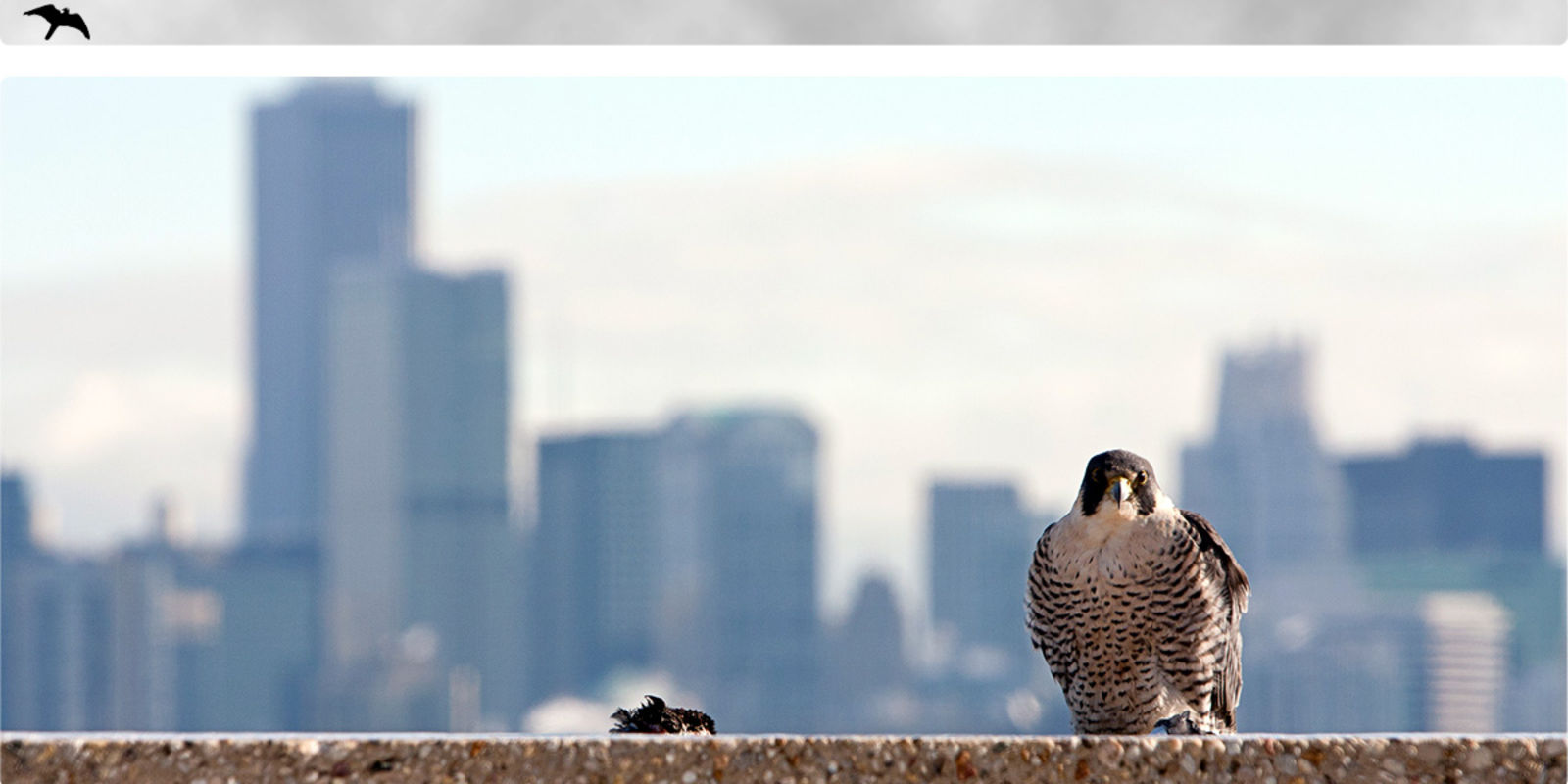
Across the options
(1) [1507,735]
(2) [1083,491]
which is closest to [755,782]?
(1) [1507,735]

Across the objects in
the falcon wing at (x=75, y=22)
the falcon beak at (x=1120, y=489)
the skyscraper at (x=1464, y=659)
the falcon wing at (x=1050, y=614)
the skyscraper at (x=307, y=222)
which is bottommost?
the skyscraper at (x=1464, y=659)

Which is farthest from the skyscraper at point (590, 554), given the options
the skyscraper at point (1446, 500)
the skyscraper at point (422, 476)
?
the skyscraper at point (1446, 500)

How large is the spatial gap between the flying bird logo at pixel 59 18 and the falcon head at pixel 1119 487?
81.1 inches

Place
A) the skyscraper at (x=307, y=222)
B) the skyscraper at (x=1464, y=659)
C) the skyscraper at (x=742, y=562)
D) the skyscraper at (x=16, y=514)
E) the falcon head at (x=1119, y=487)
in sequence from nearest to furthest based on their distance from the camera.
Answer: the falcon head at (x=1119, y=487)
the skyscraper at (x=1464, y=659)
the skyscraper at (x=16, y=514)
the skyscraper at (x=742, y=562)
the skyscraper at (x=307, y=222)

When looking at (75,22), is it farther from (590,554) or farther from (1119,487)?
(590,554)

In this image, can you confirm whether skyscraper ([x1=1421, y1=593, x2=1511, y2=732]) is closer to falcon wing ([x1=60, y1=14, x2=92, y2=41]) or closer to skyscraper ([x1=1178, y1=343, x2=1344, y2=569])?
skyscraper ([x1=1178, y1=343, x2=1344, y2=569])

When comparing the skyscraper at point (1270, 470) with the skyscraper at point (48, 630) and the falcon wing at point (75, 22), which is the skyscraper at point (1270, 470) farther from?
the falcon wing at point (75, 22)

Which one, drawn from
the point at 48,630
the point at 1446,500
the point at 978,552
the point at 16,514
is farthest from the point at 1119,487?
the point at 1446,500

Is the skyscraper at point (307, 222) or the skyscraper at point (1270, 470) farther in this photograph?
the skyscraper at point (307, 222)

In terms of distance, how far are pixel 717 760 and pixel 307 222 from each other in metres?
202

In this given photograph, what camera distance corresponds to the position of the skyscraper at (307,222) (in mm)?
194125

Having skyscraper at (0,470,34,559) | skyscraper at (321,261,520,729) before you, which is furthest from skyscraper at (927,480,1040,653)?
skyscraper at (0,470,34,559)

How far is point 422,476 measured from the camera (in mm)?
180250

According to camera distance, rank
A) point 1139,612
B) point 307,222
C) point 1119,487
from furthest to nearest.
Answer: point 307,222, point 1139,612, point 1119,487
